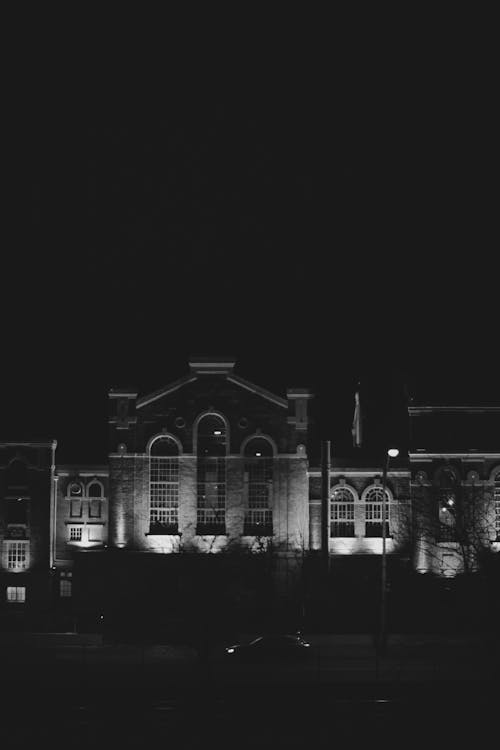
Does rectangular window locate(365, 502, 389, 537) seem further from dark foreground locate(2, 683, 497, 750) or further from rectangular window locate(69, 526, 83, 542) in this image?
dark foreground locate(2, 683, 497, 750)

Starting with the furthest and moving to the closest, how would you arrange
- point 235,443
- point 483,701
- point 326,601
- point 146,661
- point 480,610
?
point 235,443 < point 326,601 < point 480,610 < point 146,661 < point 483,701

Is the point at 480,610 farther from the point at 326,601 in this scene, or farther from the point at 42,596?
the point at 42,596

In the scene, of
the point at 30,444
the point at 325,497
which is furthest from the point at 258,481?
the point at 30,444

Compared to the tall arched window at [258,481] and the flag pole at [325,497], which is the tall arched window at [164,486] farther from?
the flag pole at [325,497]

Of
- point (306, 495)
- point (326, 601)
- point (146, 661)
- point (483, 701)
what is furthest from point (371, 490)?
point (483, 701)

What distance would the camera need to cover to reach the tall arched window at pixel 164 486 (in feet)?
286

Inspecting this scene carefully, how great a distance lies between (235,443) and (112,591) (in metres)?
12.5

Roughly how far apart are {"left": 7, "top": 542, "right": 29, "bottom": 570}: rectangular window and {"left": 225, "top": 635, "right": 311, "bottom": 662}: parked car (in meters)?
30.7

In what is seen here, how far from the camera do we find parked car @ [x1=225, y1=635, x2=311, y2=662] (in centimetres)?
5803

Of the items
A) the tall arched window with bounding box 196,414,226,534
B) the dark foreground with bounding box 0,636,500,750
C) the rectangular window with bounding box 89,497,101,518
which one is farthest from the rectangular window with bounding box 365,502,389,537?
the dark foreground with bounding box 0,636,500,750

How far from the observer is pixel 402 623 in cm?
7588

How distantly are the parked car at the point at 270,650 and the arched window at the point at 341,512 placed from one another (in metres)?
27.6

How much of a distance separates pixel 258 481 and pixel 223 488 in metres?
2.36

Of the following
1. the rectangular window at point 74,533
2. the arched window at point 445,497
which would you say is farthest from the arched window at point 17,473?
the arched window at point 445,497
